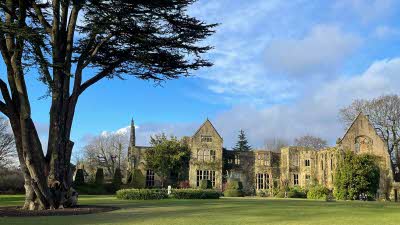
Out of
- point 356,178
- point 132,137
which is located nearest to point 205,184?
point 132,137

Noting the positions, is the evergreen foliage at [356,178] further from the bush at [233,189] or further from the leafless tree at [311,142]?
the leafless tree at [311,142]

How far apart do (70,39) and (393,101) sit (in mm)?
40333

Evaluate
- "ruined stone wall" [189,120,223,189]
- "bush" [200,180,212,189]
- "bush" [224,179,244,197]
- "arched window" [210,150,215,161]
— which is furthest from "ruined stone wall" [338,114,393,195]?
"bush" [200,180,212,189]

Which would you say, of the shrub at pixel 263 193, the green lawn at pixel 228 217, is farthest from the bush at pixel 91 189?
the green lawn at pixel 228 217

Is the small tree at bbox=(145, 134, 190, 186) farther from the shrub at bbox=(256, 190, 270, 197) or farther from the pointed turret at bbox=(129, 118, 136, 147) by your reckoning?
the shrub at bbox=(256, 190, 270, 197)

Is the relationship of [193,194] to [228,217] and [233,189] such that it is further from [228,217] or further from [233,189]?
[228,217]

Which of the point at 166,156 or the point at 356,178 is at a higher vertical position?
the point at 166,156

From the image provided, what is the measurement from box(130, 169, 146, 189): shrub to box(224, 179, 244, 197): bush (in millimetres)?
9207

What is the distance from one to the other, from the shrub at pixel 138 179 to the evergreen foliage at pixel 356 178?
22.0 m

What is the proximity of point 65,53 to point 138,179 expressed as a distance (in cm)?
3105

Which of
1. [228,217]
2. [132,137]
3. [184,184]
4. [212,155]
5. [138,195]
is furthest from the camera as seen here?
[132,137]

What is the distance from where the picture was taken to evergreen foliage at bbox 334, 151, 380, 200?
34.2m

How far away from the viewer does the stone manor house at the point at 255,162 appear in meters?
48.1

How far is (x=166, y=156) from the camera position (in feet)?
159
